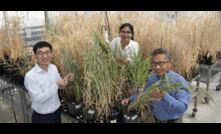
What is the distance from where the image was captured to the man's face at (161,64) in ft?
5.41

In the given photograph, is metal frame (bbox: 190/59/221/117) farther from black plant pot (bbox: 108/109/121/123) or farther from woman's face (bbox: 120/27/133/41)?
black plant pot (bbox: 108/109/121/123)

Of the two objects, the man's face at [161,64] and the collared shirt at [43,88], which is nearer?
the man's face at [161,64]

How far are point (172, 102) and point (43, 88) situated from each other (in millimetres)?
929

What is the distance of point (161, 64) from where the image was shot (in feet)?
5.46

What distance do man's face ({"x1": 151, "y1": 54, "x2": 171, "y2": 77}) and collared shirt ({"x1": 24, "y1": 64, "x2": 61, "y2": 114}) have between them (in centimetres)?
73

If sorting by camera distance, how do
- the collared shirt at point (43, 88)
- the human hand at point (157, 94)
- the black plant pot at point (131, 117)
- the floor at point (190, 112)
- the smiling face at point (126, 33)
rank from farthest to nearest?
the floor at point (190, 112) → the smiling face at point (126, 33) → the collared shirt at point (43, 88) → the black plant pot at point (131, 117) → the human hand at point (157, 94)

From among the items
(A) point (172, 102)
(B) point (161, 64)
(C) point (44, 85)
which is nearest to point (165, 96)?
(A) point (172, 102)

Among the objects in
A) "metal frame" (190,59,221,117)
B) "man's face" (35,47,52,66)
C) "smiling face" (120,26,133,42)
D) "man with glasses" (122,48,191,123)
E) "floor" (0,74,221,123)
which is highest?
"smiling face" (120,26,133,42)

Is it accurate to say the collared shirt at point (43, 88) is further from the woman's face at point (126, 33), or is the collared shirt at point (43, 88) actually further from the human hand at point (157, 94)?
the woman's face at point (126, 33)

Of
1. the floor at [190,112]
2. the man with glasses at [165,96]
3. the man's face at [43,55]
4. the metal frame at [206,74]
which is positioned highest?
the man's face at [43,55]

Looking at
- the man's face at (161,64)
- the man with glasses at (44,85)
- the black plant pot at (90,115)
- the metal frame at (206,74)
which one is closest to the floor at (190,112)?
the metal frame at (206,74)

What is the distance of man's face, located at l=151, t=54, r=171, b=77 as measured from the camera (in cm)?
165

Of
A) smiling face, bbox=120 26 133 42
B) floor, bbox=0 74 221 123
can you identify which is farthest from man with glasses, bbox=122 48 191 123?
floor, bbox=0 74 221 123
